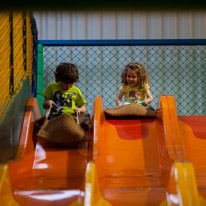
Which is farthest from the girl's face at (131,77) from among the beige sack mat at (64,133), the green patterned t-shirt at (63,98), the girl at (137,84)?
the beige sack mat at (64,133)

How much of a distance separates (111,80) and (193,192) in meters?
2.73

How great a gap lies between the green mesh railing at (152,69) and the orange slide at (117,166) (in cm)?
194

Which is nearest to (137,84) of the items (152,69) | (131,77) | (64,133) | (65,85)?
(131,77)

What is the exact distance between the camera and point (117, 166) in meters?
1.29

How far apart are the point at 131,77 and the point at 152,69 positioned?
1.46 meters

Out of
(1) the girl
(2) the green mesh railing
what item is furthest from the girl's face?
(2) the green mesh railing

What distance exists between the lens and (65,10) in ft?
0.70

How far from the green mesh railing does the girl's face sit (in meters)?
1.33

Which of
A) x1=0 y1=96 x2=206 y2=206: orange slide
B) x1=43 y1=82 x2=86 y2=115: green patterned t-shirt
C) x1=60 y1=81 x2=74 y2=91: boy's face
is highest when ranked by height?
x1=60 y1=81 x2=74 y2=91: boy's face

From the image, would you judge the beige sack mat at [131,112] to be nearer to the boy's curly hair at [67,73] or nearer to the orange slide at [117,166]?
the orange slide at [117,166]

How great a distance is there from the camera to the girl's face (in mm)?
2092

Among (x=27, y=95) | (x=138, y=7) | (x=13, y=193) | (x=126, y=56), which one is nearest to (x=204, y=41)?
(x=126, y=56)

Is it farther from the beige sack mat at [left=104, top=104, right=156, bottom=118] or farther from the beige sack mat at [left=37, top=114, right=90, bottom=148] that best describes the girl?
the beige sack mat at [left=37, top=114, right=90, bottom=148]

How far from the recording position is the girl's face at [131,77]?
2092mm
